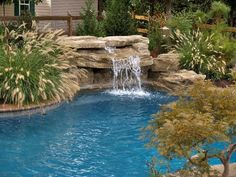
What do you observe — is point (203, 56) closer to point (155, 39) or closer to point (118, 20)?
point (155, 39)

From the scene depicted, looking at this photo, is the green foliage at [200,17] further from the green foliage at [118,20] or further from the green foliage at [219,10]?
the green foliage at [118,20]

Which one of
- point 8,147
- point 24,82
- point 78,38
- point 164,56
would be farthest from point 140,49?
point 8,147

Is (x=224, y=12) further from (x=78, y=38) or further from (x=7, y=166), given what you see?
(x=7, y=166)

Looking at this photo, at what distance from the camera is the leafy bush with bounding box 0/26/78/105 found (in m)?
12.4

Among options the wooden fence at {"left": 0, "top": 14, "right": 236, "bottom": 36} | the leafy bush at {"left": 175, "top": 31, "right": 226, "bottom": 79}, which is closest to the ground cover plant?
the leafy bush at {"left": 175, "top": 31, "right": 226, "bottom": 79}

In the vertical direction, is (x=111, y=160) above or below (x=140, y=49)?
below

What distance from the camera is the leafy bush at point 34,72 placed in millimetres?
12383

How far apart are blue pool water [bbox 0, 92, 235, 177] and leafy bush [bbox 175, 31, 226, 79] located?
9.32 feet

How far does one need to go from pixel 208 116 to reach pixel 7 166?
4.56 metres

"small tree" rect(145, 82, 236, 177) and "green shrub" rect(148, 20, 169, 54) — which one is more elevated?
"green shrub" rect(148, 20, 169, 54)

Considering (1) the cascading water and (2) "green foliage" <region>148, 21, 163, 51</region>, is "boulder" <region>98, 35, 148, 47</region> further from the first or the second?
(2) "green foliage" <region>148, 21, 163, 51</region>

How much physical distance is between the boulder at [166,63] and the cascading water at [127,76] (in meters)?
0.71

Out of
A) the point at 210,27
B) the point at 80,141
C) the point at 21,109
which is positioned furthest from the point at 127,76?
the point at 80,141

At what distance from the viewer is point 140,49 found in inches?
647
